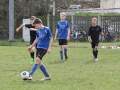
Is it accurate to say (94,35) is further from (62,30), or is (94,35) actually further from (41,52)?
(41,52)

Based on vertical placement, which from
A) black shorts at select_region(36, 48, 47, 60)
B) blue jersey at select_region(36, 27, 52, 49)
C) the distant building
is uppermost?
blue jersey at select_region(36, 27, 52, 49)

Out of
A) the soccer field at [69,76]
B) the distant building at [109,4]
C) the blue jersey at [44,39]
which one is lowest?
the soccer field at [69,76]

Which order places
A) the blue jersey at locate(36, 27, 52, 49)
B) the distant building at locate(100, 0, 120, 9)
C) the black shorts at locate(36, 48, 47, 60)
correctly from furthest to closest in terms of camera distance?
the distant building at locate(100, 0, 120, 9), the blue jersey at locate(36, 27, 52, 49), the black shorts at locate(36, 48, 47, 60)

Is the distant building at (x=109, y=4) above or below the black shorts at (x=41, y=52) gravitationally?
below

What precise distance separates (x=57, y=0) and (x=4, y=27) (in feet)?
28.0

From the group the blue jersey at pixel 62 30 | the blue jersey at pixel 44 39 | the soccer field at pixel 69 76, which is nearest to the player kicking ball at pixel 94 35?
the soccer field at pixel 69 76

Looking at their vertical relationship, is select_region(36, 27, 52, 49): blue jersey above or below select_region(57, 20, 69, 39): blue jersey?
above

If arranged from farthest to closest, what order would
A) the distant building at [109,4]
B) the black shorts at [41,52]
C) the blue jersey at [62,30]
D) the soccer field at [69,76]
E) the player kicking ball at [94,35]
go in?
the distant building at [109,4] < the blue jersey at [62,30] < the player kicking ball at [94,35] < the black shorts at [41,52] < the soccer field at [69,76]

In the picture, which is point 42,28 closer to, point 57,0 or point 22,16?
point 22,16

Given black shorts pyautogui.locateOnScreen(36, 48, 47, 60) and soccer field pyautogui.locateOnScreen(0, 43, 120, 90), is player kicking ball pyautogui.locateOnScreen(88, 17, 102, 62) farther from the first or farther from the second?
black shorts pyautogui.locateOnScreen(36, 48, 47, 60)

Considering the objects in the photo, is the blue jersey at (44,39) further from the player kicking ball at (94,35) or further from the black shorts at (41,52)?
the player kicking ball at (94,35)

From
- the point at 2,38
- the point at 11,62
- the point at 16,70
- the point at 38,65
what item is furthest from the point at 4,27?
the point at 38,65

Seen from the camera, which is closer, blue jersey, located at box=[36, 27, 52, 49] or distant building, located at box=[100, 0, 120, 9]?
blue jersey, located at box=[36, 27, 52, 49]

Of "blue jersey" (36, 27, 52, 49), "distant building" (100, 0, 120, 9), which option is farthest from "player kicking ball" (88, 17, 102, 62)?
"distant building" (100, 0, 120, 9)
